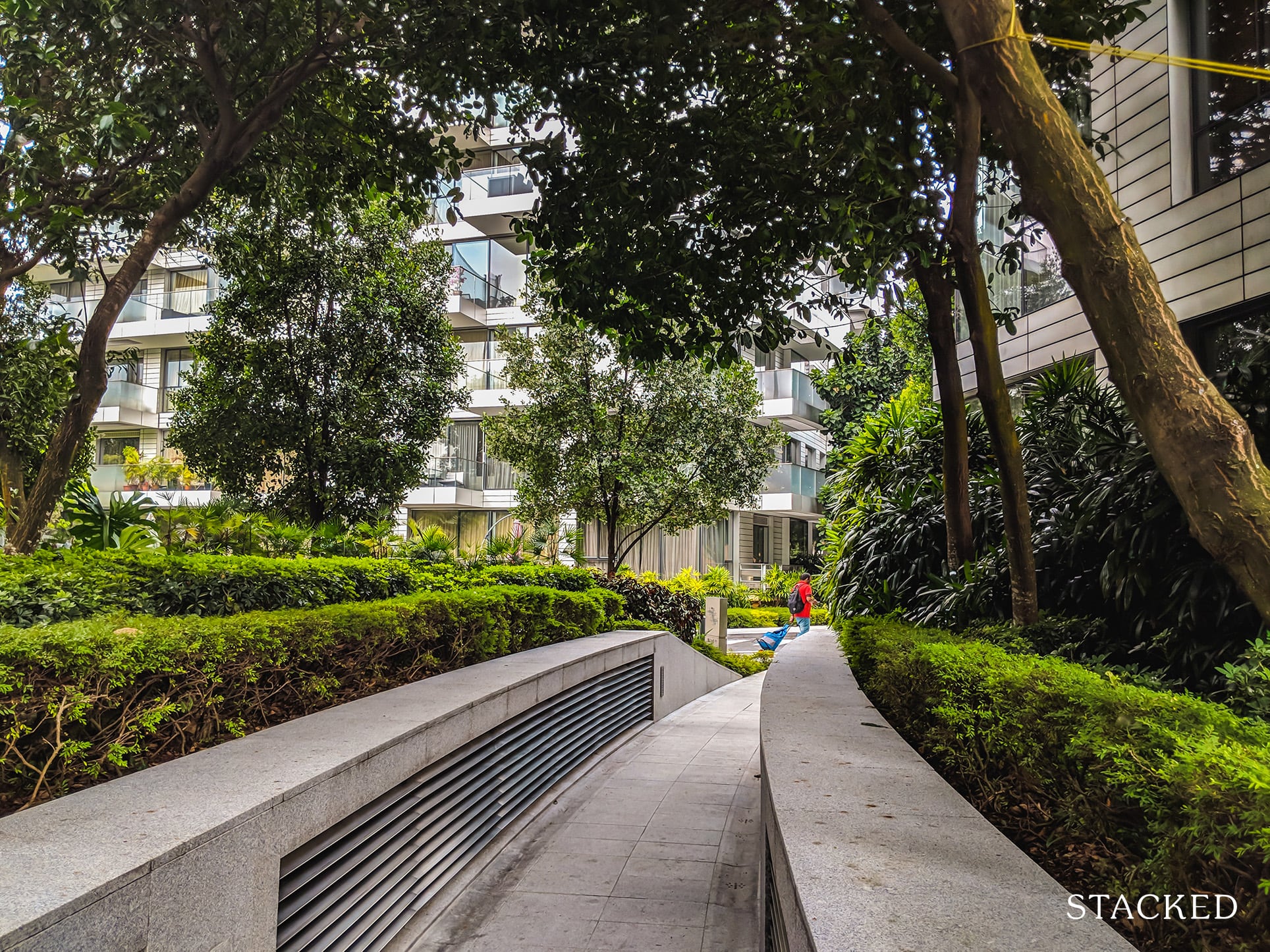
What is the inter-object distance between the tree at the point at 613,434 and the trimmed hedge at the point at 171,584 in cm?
987

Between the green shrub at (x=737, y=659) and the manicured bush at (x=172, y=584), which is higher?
the manicured bush at (x=172, y=584)

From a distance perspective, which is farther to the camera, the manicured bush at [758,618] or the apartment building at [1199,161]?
the manicured bush at [758,618]

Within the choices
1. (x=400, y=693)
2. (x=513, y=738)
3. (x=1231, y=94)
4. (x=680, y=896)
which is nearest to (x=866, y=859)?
(x=680, y=896)

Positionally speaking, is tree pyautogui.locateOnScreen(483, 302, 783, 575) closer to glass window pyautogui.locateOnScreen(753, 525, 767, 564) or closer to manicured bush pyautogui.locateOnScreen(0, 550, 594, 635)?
manicured bush pyautogui.locateOnScreen(0, 550, 594, 635)

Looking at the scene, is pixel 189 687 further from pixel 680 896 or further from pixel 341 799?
pixel 680 896

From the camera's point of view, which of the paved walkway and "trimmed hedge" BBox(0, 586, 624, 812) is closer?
"trimmed hedge" BBox(0, 586, 624, 812)

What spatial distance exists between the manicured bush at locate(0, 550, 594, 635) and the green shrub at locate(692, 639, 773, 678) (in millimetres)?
10742

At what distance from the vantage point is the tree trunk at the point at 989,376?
5.18 m

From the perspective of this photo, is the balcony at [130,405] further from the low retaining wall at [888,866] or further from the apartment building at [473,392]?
the low retaining wall at [888,866]

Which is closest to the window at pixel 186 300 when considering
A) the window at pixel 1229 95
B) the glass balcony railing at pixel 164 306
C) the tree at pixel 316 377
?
the glass balcony railing at pixel 164 306

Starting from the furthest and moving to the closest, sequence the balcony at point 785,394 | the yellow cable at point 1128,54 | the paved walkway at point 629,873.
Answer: the balcony at point 785,394 < the paved walkway at point 629,873 < the yellow cable at point 1128,54

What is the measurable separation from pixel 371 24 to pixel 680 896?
22.7 ft

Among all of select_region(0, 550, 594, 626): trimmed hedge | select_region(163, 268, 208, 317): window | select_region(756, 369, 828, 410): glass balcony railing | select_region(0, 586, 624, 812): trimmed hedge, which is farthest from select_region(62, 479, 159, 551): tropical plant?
select_region(163, 268, 208, 317): window

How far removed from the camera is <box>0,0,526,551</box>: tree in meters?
6.20
